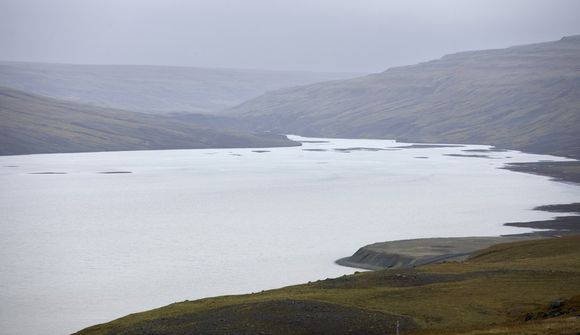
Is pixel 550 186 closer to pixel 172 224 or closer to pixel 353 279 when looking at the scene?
pixel 172 224

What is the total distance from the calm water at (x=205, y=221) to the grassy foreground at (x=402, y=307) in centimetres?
890

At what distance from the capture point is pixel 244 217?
304 feet

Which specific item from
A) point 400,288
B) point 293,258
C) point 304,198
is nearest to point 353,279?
point 400,288

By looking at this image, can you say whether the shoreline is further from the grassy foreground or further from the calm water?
the grassy foreground

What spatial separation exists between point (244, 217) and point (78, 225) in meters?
16.1

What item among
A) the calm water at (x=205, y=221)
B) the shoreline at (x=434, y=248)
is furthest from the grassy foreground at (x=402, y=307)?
the shoreline at (x=434, y=248)

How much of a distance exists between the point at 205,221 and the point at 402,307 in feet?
171

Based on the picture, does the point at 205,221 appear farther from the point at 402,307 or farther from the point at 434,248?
the point at 402,307

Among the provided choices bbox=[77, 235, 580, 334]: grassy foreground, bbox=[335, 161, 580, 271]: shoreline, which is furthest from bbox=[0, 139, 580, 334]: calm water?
bbox=[77, 235, 580, 334]: grassy foreground

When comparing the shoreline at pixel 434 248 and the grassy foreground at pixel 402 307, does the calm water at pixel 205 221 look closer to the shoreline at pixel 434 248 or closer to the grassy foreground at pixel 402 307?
the shoreline at pixel 434 248

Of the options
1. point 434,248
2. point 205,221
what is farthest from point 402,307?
point 205,221

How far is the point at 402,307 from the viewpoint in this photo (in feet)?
128

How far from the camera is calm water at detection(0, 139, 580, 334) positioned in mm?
55219

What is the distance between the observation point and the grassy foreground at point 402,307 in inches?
1388
